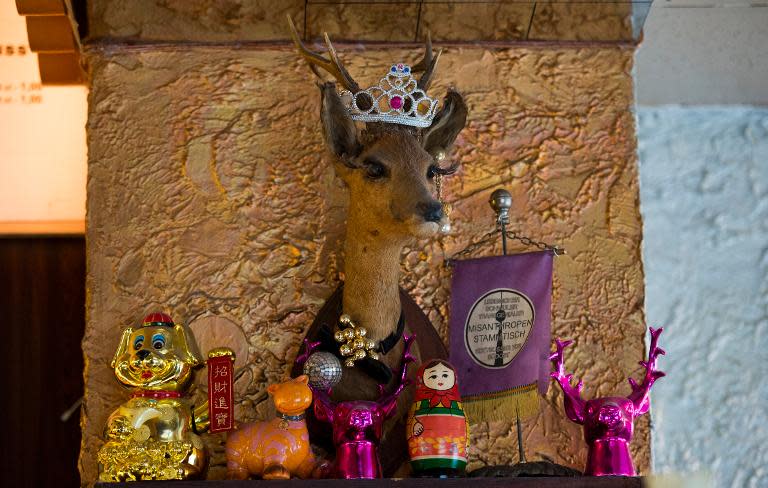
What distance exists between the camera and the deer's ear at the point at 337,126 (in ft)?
5.46

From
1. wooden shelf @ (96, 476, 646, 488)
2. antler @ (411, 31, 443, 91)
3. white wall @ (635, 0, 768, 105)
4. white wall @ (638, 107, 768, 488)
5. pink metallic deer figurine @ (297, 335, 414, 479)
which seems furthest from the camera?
white wall @ (635, 0, 768, 105)

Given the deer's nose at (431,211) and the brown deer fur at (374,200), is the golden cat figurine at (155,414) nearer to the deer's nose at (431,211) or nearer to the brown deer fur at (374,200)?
the brown deer fur at (374,200)

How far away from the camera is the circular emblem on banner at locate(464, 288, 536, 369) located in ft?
5.92

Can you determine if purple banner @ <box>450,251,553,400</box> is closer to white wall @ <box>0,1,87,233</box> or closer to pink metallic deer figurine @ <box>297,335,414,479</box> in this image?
pink metallic deer figurine @ <box>297,335,414,479</box>

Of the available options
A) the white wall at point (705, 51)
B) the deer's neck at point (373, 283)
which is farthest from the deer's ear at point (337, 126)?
the white wall at point (705, 51)

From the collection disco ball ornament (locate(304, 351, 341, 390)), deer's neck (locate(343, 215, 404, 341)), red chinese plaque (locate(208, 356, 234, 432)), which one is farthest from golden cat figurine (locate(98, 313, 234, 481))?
deer's neck (locate(343, 215, 404, 341))

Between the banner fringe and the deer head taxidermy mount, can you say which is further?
the banner fringe

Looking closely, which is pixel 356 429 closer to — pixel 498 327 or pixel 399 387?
pixel 399 387

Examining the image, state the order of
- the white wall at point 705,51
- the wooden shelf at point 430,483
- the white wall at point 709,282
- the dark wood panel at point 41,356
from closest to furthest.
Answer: the wooden shelf at point 430,483 < the dark wood panel at point 41,356 < the white wall at point 709,282 < the white wall at point 705,51

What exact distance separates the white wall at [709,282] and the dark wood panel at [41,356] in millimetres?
1225

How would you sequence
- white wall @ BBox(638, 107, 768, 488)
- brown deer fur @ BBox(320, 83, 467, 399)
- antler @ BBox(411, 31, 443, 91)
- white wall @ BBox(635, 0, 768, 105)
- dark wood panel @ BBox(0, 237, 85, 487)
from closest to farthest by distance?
brown deer fur @ BBox(320, 83, 467, 399) < antler @ BBox(411, 31, 443, 91) < dark wood panel @ BBox(0, 237, 85, 487) < white wall @ BBox(638, 107, 768, 488) < white wall @ BBox(635, 0, 768, 105)

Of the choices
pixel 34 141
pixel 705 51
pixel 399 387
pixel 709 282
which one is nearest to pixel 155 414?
pixel 399 387

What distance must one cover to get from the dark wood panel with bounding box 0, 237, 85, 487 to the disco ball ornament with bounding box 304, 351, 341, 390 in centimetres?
73

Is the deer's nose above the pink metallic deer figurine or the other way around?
above
